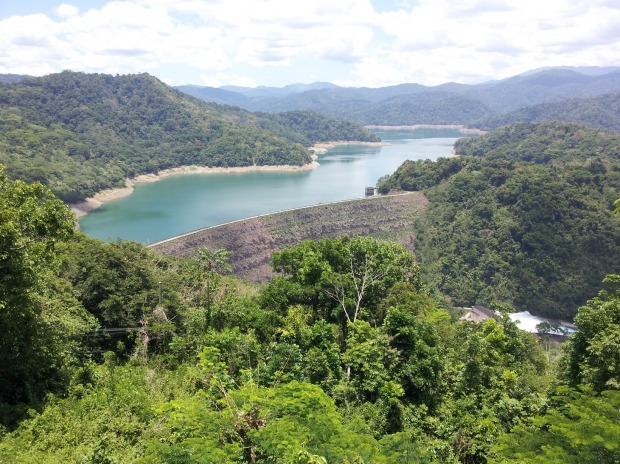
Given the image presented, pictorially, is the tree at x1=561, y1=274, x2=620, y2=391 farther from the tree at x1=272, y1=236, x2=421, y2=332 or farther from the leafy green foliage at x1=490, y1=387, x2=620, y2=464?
the tree at x1=272, y1=236, x2=421, y2=332

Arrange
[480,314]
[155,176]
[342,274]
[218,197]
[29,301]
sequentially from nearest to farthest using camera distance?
[29,301], [342,274], [480,314], [218,197], [155,176]

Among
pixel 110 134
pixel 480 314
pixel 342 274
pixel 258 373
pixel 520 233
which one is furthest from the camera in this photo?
pixel 110 134

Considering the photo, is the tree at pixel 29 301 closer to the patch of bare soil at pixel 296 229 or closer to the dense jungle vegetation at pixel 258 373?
the dense jungle vegetation at pixel 258 373

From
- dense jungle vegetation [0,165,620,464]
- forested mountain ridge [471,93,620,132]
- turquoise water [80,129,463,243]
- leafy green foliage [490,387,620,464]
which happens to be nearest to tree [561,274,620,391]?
dense jungle vegetation [0,165,620,464]

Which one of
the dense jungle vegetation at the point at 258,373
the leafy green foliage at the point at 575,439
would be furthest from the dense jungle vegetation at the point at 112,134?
the leafy green foliage at the point at 575,439

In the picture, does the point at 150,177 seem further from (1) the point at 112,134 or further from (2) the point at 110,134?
(1) the point at 112,134

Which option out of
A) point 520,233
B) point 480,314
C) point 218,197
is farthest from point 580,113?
point 480,314
